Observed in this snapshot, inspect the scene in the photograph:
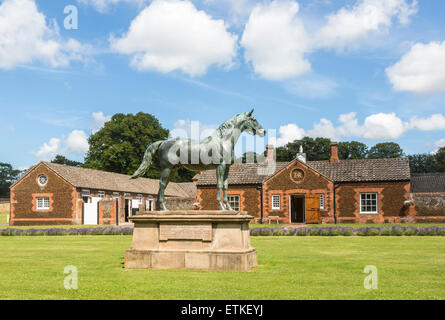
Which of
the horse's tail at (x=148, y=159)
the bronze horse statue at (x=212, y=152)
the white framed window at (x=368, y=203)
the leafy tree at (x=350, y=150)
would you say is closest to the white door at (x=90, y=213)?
the white framed window at (x=368, y=203)

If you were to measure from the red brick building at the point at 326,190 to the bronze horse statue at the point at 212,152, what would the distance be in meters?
24.5

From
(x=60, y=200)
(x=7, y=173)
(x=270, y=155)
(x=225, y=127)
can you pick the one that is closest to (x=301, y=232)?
(x=225, y=127)

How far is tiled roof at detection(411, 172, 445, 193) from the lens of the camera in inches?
2048

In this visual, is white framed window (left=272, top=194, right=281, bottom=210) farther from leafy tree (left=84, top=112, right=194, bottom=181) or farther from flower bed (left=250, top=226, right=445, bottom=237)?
leafy tree (left=84, top=112, right=194, bottom=181)

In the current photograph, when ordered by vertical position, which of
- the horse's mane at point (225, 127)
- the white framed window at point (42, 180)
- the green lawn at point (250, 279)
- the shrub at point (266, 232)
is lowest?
the shrub at point (266, 232)

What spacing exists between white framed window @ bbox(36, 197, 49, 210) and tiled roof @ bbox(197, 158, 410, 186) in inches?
530

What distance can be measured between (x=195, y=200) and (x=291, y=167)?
884 centimetres

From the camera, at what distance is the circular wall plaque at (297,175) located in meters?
34.8

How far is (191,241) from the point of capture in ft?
32.8

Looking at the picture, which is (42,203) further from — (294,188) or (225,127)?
(225,127)

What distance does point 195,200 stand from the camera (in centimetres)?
3853

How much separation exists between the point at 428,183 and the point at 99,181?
37403mm

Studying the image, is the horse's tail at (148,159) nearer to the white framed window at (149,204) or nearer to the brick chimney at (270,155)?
the brick chimney at (270,155)

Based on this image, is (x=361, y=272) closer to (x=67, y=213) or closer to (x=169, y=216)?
(x=169, y=216)
